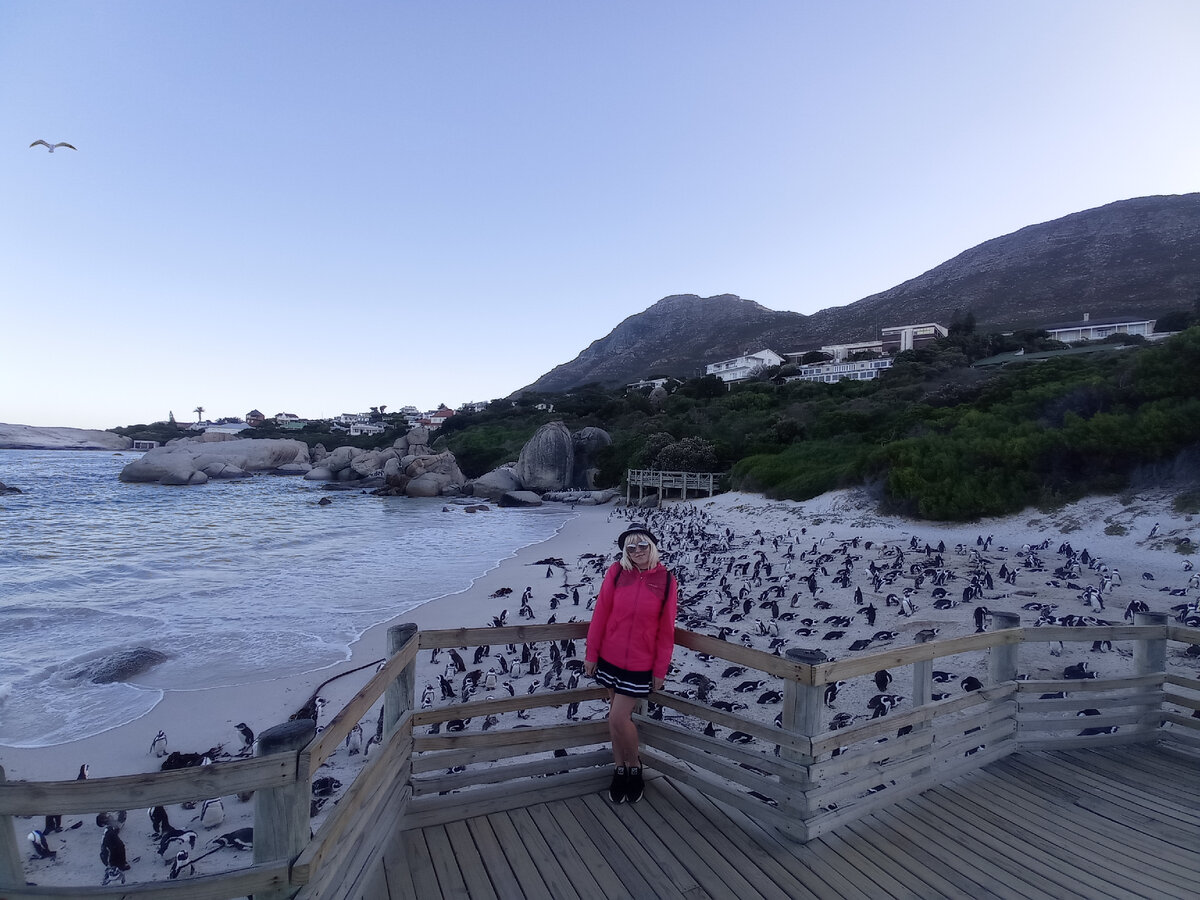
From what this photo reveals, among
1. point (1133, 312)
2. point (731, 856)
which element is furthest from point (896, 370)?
point (731, 856)

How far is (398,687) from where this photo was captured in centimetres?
356

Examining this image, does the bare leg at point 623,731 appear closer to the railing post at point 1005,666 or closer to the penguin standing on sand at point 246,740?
the railing post at point 1005,666

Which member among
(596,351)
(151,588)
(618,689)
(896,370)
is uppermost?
(596,351)

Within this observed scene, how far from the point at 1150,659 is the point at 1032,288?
288 ft

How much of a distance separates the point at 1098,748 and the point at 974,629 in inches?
189

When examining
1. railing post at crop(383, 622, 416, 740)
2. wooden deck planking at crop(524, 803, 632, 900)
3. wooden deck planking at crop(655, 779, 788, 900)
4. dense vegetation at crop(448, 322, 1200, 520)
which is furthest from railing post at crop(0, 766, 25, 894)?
dense vegetation at crop(448, 322, 1200, 520)

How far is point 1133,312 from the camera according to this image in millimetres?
59094

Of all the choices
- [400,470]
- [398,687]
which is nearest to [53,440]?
[400,470]

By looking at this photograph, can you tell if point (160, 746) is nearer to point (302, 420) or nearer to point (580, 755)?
point (580, 755)

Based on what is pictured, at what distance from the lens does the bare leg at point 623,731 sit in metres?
3.81

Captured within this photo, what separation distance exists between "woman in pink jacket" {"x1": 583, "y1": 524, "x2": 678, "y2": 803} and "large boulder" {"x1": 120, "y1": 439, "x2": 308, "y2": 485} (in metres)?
59.5

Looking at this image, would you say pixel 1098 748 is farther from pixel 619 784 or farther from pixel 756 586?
pixel 756 586

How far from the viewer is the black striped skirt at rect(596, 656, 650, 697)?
3832 millimetres

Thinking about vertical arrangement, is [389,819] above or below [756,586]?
above
